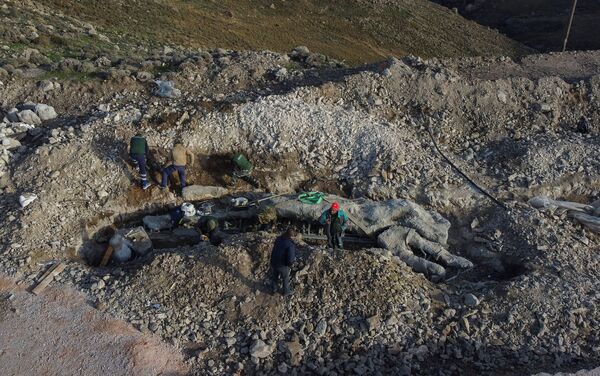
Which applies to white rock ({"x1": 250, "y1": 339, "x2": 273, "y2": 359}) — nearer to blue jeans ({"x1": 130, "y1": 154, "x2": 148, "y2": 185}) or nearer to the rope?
blue jeans ({"x1": 130, "y1": 154, "x2": 148, "y2": 185})

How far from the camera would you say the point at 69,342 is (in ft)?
30.9

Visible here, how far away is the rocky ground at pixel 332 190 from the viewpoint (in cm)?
984

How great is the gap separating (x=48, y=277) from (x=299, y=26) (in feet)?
86.0

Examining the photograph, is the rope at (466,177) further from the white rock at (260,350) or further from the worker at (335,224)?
the white rock at (260,350)

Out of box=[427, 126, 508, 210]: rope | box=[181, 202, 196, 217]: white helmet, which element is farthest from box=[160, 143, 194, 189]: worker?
box=[427, 126, 508, 210]: rope

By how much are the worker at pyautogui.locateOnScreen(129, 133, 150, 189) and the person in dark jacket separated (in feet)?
16.1

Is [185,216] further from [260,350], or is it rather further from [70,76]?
[70,76]

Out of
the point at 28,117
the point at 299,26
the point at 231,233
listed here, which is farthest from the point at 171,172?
the point at 299,26

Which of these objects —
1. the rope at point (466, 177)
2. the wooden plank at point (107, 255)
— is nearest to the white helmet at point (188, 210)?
the wooden plank at point (107, 255)

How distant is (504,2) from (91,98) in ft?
135

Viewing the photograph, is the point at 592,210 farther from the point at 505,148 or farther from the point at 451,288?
the point at 451,288

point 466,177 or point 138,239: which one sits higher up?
point 466,177

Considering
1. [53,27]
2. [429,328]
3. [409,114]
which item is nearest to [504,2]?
[409,114]

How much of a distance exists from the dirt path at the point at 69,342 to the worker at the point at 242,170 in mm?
5238
